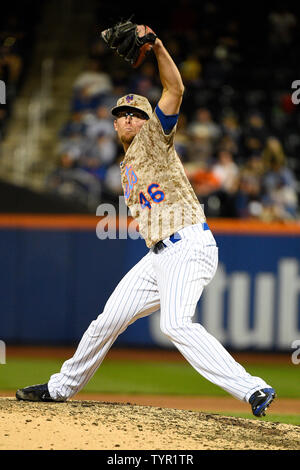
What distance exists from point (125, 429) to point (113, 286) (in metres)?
5.09

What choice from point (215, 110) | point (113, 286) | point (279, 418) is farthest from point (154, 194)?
point (215, 110)

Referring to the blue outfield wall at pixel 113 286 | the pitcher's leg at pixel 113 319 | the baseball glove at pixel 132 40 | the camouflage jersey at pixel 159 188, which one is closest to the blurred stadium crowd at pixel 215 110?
the blue outfield wall at pixel 113 286

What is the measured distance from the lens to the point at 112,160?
432 inches

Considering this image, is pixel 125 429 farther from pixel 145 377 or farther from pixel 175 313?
pixel 145 377

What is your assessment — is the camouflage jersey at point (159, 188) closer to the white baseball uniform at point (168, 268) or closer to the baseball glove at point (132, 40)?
the white baseball uniform at point (168, 268)

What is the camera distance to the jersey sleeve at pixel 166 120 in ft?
14.5

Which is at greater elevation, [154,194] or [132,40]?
[132,40]

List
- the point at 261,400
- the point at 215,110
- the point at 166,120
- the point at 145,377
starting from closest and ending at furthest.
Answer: the point at 261,400 < the point at 166,120 < the point at 145,377 < the point at 215,110

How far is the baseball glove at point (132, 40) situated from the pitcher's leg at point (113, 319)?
1.25 metres

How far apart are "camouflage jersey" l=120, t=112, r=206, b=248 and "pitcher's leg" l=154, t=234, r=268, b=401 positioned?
135 mm

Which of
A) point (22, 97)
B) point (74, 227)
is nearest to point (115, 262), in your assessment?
point (74, 227)

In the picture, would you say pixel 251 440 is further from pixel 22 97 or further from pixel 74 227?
pixel 22 97

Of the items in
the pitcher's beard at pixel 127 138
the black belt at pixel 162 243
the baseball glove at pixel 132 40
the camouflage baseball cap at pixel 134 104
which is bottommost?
the black belt at pixel 162 243

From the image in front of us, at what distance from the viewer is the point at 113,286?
370 inches
